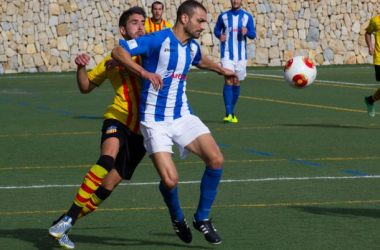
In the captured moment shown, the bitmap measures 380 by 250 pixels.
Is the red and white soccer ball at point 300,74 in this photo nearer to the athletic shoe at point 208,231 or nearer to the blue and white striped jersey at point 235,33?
the blue and white striped jersey at point 235,33

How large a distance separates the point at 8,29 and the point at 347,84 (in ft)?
37.3

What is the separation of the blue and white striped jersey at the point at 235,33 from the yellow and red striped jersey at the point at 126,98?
10.4m

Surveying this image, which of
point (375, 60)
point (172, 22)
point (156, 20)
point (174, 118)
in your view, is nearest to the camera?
point (174, 118)

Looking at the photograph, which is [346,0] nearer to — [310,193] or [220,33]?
[220,33]

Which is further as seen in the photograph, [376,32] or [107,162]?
[376,32]

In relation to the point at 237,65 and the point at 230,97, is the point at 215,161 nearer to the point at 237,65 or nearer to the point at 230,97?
the point at 230,97

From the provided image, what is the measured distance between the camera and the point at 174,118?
7.96 m

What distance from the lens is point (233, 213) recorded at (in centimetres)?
927

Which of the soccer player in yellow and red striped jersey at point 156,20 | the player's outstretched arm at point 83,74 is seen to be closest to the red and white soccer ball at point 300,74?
the soccer player in yellow and red striped jersey at point 156,20

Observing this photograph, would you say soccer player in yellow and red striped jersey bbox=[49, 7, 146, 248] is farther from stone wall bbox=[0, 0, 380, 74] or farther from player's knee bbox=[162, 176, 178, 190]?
stone wall bbox=[0, 0, 380, 74]

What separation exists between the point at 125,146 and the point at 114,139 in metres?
0.12

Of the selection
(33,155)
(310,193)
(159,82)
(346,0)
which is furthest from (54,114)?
(346,0)

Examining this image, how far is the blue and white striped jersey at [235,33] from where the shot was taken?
18828 mm

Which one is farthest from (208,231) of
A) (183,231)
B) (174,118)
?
(174,118)
